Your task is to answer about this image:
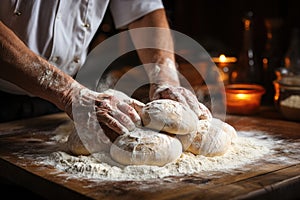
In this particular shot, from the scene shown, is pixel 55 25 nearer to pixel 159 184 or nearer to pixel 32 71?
pixel 32 71

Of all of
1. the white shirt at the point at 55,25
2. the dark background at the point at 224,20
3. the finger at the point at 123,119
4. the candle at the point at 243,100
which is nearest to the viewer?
the finger at the point at 123,119

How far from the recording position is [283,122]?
167cm

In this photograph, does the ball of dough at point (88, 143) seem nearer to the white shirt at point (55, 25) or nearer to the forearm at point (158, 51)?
the forearm at point (158, 51)

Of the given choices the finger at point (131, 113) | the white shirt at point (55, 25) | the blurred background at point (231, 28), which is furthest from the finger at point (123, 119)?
the blurred background at point (231, 28)

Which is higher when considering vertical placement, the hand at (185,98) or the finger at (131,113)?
the hand at (185,98)

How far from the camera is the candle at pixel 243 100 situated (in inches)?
71.8

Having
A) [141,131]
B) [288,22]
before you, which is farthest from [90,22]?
[288,22]

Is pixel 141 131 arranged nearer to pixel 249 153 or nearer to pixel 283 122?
pixel 249 153

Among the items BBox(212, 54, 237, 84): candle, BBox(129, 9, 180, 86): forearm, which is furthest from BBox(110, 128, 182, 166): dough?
BBox(212, 54, 237, 84): candle

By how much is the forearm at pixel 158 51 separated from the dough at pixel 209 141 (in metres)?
0.32

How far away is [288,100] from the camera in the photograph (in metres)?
1.74

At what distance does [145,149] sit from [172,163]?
8 cm

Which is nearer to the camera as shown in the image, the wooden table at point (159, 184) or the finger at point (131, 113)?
the wooden table at point (159, 184)

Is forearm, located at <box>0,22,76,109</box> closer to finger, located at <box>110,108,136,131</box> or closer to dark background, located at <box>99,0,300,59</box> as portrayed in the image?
finger, located at <box>110,108,136,131</box>
